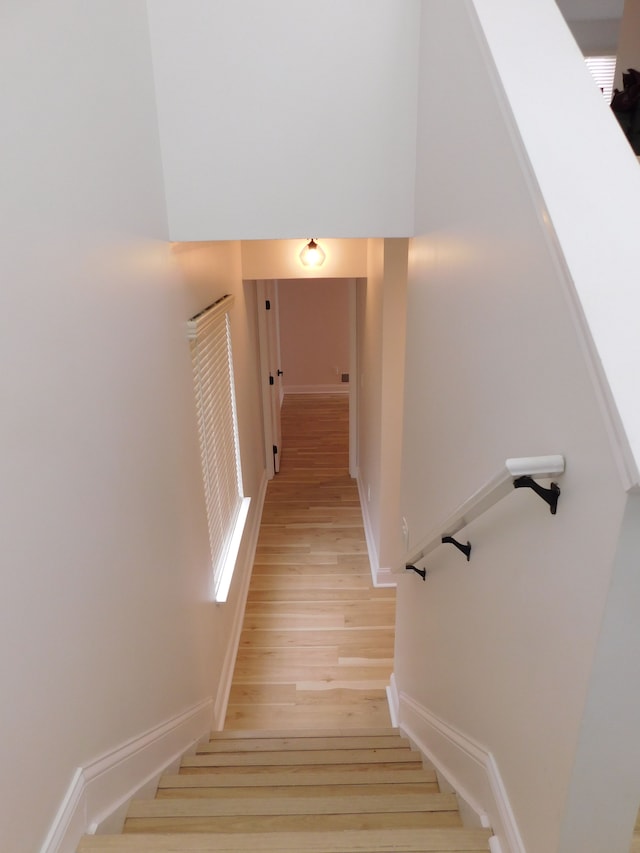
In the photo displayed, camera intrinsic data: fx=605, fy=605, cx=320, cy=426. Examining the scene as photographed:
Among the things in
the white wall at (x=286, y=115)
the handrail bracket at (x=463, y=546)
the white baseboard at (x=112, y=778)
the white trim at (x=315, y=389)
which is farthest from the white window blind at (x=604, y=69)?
the white trim at (x=315, y=389)

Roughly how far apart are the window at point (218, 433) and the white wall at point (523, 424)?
4.20 ft

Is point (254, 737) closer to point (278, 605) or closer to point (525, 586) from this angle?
point (278, 605)

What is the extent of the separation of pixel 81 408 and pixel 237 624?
9.58 feet

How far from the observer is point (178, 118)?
2.19 meters

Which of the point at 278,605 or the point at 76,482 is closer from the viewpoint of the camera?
the point at 76,482

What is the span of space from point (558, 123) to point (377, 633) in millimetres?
3514

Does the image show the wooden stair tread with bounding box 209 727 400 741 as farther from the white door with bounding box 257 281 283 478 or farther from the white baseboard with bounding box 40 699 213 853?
the white door with bounding box 257 281 283 478

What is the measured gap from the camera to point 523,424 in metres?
1.21

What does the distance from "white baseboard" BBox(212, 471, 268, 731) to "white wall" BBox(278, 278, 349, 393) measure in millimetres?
3280

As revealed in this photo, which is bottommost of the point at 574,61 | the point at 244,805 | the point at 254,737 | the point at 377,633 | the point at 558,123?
the point at 377,633

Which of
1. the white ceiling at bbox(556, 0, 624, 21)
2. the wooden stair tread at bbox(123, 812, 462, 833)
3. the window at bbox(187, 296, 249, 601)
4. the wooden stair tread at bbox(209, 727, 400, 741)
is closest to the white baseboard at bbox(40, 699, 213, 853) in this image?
the wooden stair tread at bbox(123, 812, 462, 833)

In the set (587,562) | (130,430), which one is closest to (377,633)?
(130,430)

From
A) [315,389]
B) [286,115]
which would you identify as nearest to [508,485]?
[286,115]

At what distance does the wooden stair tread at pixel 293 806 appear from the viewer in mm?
1810
